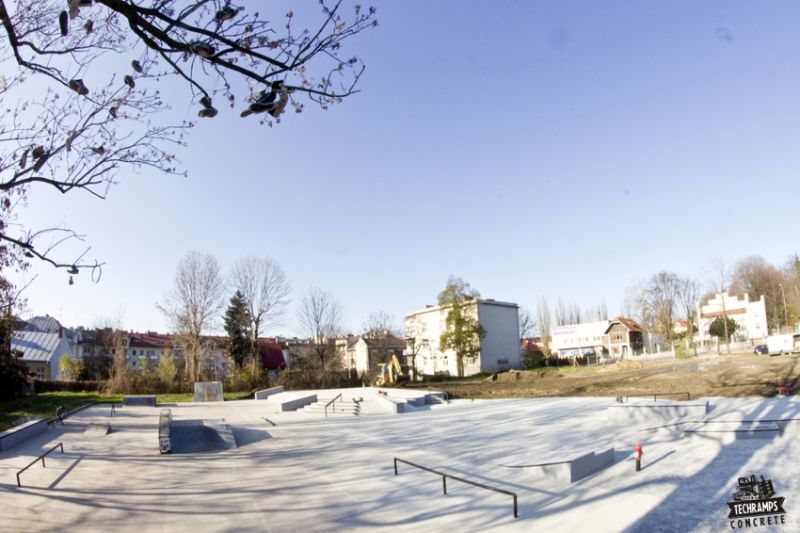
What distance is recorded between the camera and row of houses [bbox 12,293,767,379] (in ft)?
165

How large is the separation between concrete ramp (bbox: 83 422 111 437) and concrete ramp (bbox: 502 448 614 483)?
12.0m

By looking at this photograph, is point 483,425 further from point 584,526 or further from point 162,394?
point 162,394

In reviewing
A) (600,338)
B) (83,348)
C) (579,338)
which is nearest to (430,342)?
(579,338)

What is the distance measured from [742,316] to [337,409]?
208 feet

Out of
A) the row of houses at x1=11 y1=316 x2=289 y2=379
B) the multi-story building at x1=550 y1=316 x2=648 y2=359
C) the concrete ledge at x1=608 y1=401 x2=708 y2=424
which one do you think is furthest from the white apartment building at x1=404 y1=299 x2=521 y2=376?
the concrete ledge at x1=608 y1=401 x2=708 y2=424

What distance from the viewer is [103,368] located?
5072cm

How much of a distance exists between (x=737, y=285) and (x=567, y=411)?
78.4 meters

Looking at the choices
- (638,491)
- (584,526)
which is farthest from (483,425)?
(584,526)

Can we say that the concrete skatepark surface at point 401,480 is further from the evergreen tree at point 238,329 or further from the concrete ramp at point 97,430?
the evergreen tree at point 238,329

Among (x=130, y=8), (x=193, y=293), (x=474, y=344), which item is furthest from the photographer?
(x=474, y=344)

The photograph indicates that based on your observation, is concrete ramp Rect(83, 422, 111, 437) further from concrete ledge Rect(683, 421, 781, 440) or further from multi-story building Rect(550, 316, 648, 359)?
multi-story building Rect(550, 316, 648, 359)

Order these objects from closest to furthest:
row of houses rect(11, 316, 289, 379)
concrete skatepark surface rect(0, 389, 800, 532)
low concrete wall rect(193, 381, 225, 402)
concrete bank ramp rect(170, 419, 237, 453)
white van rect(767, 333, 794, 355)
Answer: concrete skatepark surface rect(0, 389, 800, 532) → concrete bank ramp rect(170, 419, 237, 453) → low concrete wall rect(193, 381, 225, 402) → white van rect(767, 333, 794, 355) → row of houses rect(11, 316, 289, 379)

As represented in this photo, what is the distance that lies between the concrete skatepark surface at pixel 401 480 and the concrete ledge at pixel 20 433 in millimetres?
249

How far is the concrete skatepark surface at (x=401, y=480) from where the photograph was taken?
6.77 m
